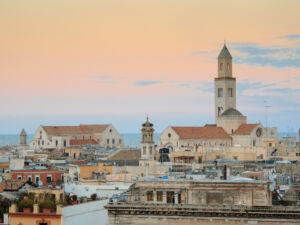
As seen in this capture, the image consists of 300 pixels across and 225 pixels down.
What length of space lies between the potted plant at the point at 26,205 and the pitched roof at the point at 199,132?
84.6 m

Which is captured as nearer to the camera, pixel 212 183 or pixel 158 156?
pixel 212 183

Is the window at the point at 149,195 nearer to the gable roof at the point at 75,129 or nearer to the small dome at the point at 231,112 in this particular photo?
the small dome at the point at 231,112

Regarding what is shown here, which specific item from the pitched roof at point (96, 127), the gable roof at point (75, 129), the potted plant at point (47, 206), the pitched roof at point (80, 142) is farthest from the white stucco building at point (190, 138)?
the potted plant at point (47, 206)

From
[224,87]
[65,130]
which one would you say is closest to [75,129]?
[65,130]

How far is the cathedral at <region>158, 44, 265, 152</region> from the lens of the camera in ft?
424

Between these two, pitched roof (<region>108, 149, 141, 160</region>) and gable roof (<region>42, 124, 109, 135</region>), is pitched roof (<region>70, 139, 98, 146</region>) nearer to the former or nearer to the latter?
gable roof (<region>42, 124, 109, 135</region>)

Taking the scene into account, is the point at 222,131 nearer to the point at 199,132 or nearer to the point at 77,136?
the point at 199,132

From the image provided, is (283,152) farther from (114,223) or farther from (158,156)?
(114,223)

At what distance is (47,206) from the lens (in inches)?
1667

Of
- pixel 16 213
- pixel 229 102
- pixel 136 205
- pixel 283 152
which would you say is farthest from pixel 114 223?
pixel 229 102

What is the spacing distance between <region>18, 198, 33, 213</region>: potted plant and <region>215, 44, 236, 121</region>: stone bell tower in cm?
10096

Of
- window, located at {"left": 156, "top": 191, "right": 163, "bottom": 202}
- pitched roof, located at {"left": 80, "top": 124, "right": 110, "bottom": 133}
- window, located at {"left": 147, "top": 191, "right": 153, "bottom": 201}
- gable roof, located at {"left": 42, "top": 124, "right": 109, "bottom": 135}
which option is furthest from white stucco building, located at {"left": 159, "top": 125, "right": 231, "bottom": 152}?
window, located at {"left": 147, "top": 191, "right": 153, "bottom": 201}

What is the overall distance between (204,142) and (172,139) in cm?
397

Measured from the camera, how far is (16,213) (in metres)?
41.2
